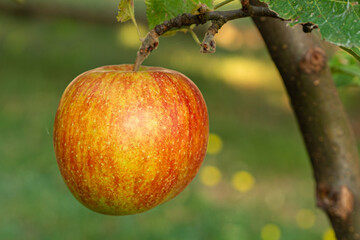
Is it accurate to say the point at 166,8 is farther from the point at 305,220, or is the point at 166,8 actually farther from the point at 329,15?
the point at 305,220

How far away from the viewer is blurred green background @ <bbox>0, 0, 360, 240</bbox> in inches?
103

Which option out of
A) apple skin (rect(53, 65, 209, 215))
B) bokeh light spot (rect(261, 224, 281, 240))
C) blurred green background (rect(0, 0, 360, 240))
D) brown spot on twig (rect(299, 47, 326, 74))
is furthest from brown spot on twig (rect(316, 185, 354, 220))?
bokeh light spot (rect(261, 224, 281, 240))

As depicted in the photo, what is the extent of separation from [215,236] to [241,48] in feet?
16.8

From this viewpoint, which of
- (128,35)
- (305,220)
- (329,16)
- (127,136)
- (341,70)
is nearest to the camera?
(329,16)

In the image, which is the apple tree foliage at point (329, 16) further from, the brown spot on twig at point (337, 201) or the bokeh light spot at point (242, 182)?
the bokeh light spot at point (242, 182)

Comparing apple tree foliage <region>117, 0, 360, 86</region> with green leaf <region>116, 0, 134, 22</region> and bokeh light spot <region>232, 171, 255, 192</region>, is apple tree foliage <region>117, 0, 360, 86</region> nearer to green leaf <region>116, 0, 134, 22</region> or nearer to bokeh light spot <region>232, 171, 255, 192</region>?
green leaf <region>116, 0, 134, 22</region>

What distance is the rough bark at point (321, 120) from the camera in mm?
1021

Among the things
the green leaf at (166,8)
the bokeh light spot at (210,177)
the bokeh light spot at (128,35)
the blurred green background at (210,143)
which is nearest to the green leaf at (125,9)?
the green leaf at (166,8)

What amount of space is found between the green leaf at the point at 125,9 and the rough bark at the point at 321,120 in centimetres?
28

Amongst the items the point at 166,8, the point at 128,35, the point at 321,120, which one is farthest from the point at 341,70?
the point at 128,35

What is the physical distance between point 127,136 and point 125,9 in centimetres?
23

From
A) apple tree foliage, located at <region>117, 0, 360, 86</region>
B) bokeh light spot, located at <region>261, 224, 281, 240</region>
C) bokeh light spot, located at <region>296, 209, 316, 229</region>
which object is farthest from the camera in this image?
bokeh light spot, located at <region>296, 209, 316, 229</region>

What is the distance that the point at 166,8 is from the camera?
86 centimetres

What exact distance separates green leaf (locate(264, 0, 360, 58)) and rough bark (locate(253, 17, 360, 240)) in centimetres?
31
